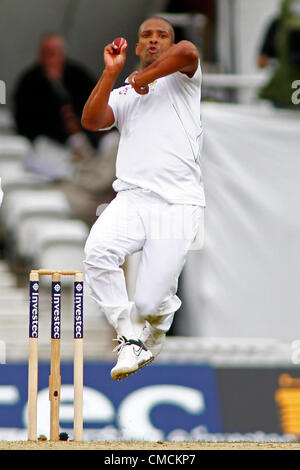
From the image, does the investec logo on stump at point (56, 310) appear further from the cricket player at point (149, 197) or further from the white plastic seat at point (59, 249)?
the white plastic seat at point (59, 249)

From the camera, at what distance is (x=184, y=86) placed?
7.46 m

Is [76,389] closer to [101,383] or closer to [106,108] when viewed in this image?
[106,108]

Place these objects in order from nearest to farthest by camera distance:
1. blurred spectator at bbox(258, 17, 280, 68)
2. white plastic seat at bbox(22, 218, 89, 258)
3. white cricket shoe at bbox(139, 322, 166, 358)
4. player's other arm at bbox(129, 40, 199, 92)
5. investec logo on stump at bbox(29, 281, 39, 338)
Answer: player's other arm at bbox(129, 40, 199, 92)
investec logo on stump at bbox(29, 281, 39, 338)
white cricket shoe at bbox(139, 322, 166, 358)
white plastic seat at bbox(22, 218, 89, 258)
blurred spectator at bbox(258, 17, 280, 68)

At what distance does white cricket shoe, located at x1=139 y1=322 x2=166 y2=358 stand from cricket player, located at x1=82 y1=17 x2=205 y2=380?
92mm

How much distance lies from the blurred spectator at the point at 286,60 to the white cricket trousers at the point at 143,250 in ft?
12.6

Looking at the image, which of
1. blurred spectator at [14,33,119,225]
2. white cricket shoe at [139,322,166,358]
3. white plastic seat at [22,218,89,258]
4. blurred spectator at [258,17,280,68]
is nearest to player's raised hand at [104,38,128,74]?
white cricket shoe at [139,322,166,358]

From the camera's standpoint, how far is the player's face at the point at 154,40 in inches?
288

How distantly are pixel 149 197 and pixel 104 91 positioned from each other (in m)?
0.64

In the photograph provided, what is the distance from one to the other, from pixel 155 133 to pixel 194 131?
0.72 ft

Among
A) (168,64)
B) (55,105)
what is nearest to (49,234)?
(55,105)

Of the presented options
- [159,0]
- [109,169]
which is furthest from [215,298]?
[159,0]

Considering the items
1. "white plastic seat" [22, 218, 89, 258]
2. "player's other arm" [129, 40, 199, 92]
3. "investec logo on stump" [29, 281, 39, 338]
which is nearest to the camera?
"player's other arm" [129, 40, 199, 92]

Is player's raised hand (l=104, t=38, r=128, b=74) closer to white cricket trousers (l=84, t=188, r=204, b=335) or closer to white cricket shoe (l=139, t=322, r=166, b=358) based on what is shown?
white cricket trousers (l=84, t=188, r=204, b=335)

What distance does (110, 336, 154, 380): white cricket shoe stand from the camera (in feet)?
24.0
